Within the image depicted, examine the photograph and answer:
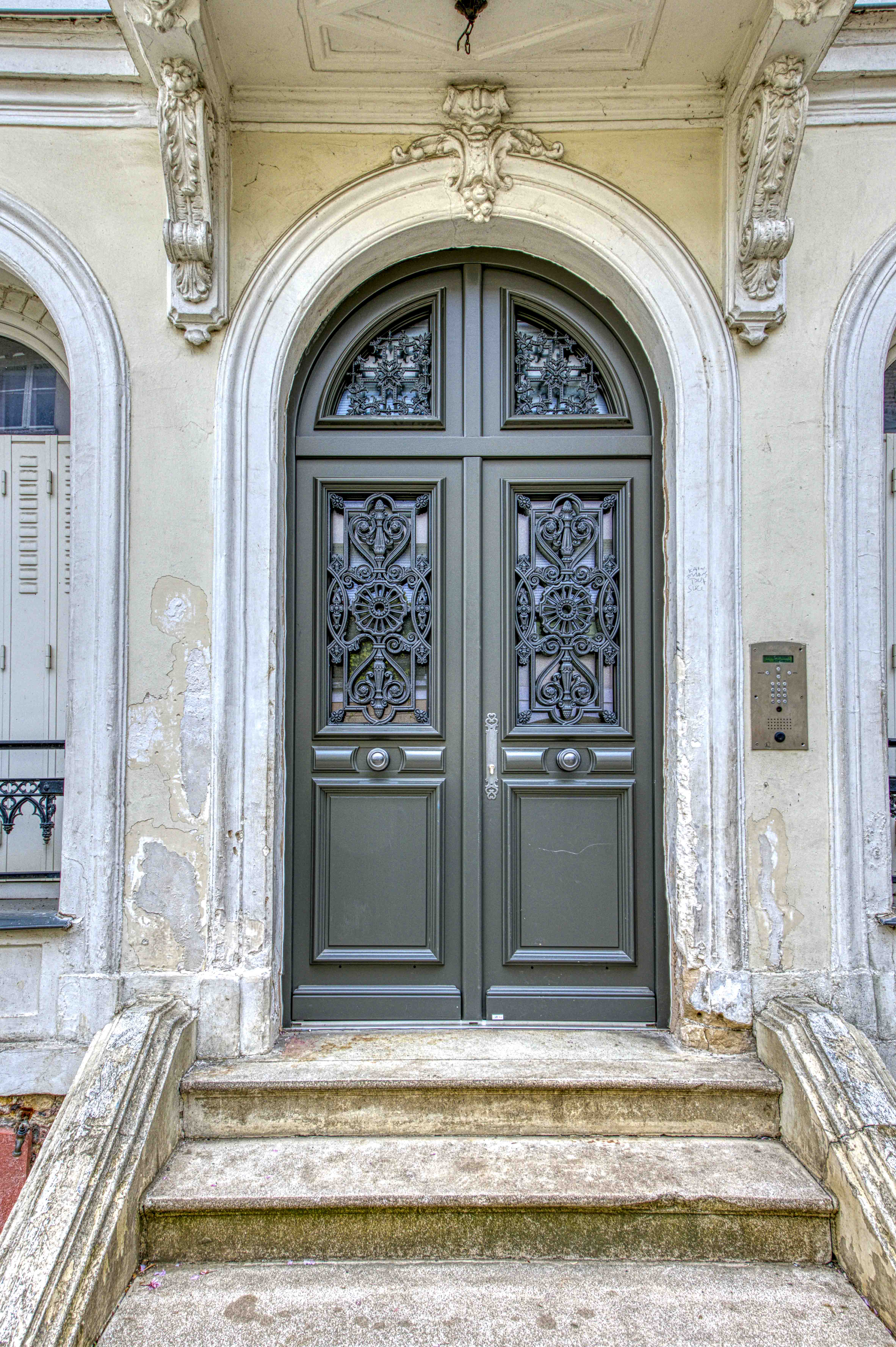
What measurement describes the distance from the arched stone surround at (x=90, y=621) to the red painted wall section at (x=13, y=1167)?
414 millimetres

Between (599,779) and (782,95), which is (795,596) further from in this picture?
(782,95)

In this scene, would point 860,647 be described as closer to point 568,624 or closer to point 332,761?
point 568,624

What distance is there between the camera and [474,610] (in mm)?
3684

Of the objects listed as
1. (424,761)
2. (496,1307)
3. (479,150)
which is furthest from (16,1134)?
(479,150)

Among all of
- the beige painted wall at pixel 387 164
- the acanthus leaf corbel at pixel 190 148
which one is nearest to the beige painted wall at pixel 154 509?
the acanthus leaf corbel at pixel 190 148

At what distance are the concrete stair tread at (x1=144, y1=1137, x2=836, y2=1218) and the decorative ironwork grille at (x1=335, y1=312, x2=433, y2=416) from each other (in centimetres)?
302

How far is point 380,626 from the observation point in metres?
3.69

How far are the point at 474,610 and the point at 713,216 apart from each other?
1.97 metres

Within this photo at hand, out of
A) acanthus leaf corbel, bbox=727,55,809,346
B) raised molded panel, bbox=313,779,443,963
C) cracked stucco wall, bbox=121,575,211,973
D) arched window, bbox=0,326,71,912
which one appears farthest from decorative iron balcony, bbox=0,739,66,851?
acanthus leaf corbel, bbox=727,55,809,346

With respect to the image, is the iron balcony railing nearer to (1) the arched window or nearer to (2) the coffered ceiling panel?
(1) the arched window

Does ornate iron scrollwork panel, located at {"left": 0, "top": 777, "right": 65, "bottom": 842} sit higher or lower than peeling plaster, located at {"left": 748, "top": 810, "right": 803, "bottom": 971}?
higher

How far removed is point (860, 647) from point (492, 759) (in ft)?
5.30

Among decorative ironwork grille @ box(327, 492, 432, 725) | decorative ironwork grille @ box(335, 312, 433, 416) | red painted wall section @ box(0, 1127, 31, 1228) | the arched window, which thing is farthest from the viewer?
the arched window

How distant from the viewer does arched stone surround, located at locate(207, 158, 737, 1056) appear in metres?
3.37
